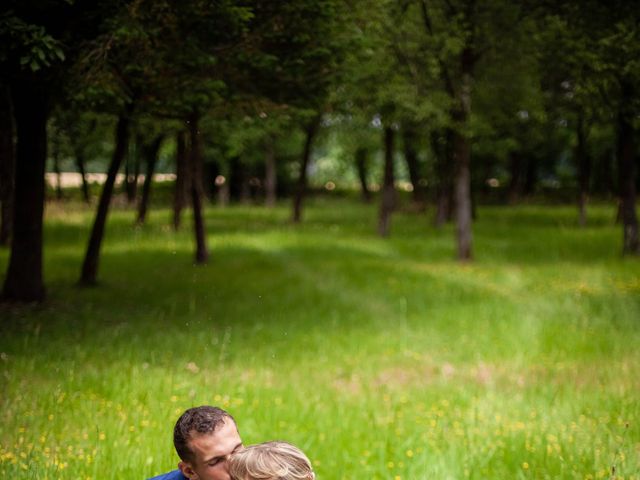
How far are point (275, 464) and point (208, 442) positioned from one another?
1.80ft

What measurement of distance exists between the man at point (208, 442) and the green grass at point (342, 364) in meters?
2.54

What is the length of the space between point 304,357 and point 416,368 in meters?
1.54

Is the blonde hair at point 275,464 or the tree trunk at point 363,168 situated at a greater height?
the tree trunk at point 363,168

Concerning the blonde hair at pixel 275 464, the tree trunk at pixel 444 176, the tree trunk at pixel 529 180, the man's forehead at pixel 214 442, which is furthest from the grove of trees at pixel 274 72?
the tree trunk at pixel 529 180

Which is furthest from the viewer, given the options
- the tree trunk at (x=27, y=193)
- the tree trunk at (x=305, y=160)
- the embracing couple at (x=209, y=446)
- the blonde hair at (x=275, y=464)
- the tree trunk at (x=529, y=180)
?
the tree trunk at (x=529, y=180)

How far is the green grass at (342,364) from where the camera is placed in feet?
21.7

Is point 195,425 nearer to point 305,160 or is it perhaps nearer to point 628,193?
point 628,193

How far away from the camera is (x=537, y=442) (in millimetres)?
6922

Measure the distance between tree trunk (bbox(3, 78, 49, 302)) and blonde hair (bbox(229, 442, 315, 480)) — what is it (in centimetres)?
1155

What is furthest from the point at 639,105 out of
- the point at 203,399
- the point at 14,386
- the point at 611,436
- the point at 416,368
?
the point at 14,386

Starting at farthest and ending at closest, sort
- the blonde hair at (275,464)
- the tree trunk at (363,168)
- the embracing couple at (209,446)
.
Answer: the tree trunk at (363,168) → the embracing couple at (209,446) → the blonde hair at (275,464)

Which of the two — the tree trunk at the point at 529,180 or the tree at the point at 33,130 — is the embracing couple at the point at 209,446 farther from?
the tree trunk at the point at 529,180

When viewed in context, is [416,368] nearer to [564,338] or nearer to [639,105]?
[564,338]

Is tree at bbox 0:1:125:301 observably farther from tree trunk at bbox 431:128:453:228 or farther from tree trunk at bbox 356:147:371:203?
tree trunk at bbox 356:147:371:203
